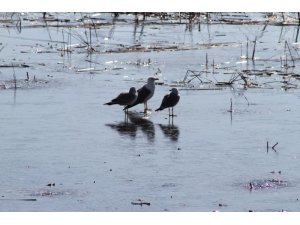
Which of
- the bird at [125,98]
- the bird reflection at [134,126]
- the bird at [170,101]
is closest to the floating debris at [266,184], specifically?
the bird reflection at [134,126]

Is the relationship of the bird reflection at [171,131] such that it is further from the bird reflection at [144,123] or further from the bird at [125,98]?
the bird at [125,98]

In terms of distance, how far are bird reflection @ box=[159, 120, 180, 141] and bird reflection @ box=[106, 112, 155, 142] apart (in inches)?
5.4

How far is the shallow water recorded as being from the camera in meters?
7.60

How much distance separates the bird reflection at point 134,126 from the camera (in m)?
10.4

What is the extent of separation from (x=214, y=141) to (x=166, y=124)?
1.33 meters

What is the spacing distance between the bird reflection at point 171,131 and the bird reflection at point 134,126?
136mm

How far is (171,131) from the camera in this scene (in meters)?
10.5

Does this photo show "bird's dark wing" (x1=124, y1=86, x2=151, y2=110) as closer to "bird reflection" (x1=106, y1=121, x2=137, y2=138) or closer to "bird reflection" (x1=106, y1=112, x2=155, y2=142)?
"bird reflection" (x1=106, y1=112, x2=155, y2=142)

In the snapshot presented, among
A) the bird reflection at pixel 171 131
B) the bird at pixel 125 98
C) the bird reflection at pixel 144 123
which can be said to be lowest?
the bird reflection at pixel 144 123

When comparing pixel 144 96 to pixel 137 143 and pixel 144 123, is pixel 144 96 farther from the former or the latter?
pixel 137 143

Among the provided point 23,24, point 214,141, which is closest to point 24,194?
point 214,141

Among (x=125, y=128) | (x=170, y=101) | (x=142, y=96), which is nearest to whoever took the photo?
(x=125, y=128)

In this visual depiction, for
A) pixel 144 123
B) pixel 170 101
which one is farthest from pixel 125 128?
pixel 170 101
